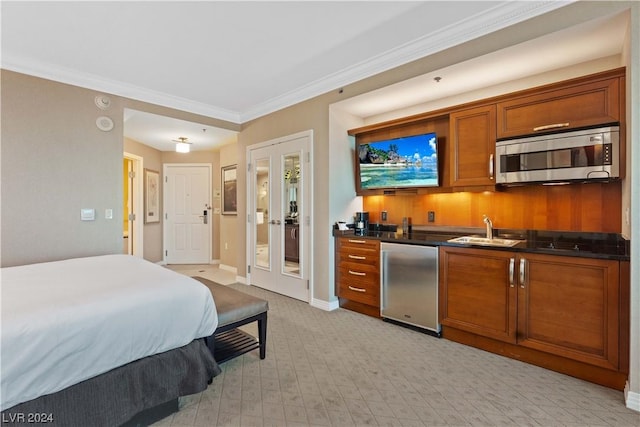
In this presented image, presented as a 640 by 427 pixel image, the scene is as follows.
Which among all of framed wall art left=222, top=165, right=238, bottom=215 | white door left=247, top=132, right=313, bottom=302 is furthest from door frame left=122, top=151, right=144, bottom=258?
white door left=247, top=132, right=313, bottom=302

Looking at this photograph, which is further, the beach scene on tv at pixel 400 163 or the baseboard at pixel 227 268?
the baseboard at pixel 227 268

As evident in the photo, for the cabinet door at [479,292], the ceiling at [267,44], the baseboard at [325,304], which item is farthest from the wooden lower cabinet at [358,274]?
the ceiling at [267,44]

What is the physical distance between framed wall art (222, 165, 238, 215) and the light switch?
2.68 m

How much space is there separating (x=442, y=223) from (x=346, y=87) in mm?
1870

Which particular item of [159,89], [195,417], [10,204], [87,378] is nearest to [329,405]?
[195,417]

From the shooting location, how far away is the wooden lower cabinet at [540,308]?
79.2 inches

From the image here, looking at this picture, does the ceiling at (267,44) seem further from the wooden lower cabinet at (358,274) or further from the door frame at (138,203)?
the door frame at (138,203)

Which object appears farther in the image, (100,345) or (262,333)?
(262,333)

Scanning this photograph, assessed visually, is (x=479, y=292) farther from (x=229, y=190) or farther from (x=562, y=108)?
(x=229, y=190)

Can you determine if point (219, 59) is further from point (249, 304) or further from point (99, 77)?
point (249, 304)

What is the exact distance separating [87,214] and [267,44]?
8.68 ft

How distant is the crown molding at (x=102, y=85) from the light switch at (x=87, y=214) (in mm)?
1352

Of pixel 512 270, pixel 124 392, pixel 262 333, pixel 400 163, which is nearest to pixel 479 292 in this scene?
pixel 512 270

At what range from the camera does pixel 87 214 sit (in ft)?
10.9
